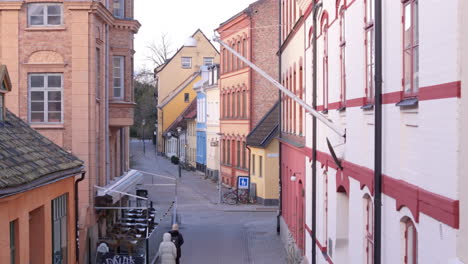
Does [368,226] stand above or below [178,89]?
below

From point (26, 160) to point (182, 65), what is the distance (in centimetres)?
6596

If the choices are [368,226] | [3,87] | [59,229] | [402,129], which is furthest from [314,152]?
[402,129]

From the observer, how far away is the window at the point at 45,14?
23156 millimetres

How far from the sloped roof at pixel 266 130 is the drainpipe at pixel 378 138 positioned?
28451 mm

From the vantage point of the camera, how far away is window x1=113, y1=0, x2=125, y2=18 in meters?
28.0

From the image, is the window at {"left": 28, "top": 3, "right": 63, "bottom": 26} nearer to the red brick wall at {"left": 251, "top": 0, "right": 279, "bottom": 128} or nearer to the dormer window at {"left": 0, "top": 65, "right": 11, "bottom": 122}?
the dormer window at {"left": 0, "top": 65, "right": 11, "bottom": 122}

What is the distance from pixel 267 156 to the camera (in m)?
39.4

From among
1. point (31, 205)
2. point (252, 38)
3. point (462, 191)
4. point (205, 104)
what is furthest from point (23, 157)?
point (205, 104)

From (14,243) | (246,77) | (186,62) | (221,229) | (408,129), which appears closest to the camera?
(408,129)

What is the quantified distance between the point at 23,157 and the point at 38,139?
8.70 feet

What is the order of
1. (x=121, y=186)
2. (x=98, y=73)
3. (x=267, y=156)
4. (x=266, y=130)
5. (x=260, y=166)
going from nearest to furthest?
(x=98, y=73), (x=121, y=186), (x=267, y=156), (x=266, y=130), (x=260, y=166)

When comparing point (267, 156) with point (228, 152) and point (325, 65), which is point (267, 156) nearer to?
point (228, 152)

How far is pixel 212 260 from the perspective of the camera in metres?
25.1

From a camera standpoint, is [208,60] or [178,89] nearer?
[178,89]
